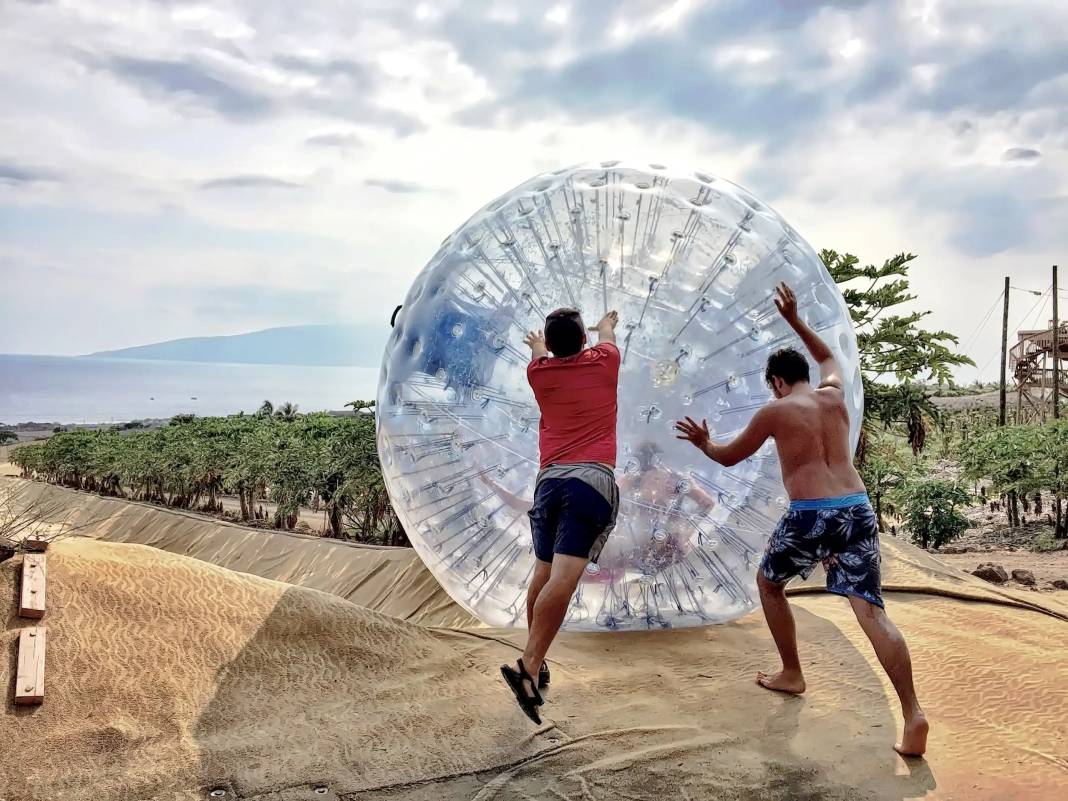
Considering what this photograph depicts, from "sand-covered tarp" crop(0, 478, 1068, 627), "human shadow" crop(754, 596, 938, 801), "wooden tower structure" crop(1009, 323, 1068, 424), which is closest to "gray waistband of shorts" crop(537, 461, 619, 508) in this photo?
"human shadow" crop(754, 596, 938, 801)

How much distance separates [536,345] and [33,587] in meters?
2.74

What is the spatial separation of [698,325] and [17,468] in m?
46.8

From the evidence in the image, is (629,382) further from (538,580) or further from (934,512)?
(934,512)

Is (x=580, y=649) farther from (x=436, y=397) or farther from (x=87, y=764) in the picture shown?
(x=87, y=764)

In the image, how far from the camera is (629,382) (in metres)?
3.87

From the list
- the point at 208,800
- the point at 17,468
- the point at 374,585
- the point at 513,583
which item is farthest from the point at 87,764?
the point at 17,468

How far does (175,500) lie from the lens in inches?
1020

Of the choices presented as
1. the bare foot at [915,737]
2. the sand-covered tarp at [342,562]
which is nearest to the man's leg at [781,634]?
the bare foot at [915,737]

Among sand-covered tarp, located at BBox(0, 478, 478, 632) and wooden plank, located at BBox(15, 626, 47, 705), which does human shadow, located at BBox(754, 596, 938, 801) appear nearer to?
wooden plank, located at BBox(15, 626, 47, 705)

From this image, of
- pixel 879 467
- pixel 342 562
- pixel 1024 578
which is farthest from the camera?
pixel 342 562

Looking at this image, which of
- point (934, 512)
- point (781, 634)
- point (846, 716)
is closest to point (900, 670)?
point (846, 716)

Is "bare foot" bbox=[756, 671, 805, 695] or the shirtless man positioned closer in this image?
the shirtless man

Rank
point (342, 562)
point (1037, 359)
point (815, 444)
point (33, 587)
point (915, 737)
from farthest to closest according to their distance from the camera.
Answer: point (1037, 359) → point (342, 562) → point (33, 587) → point (815, 444) → point (915, 737)

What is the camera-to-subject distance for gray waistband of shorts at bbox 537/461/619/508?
3.31 m
